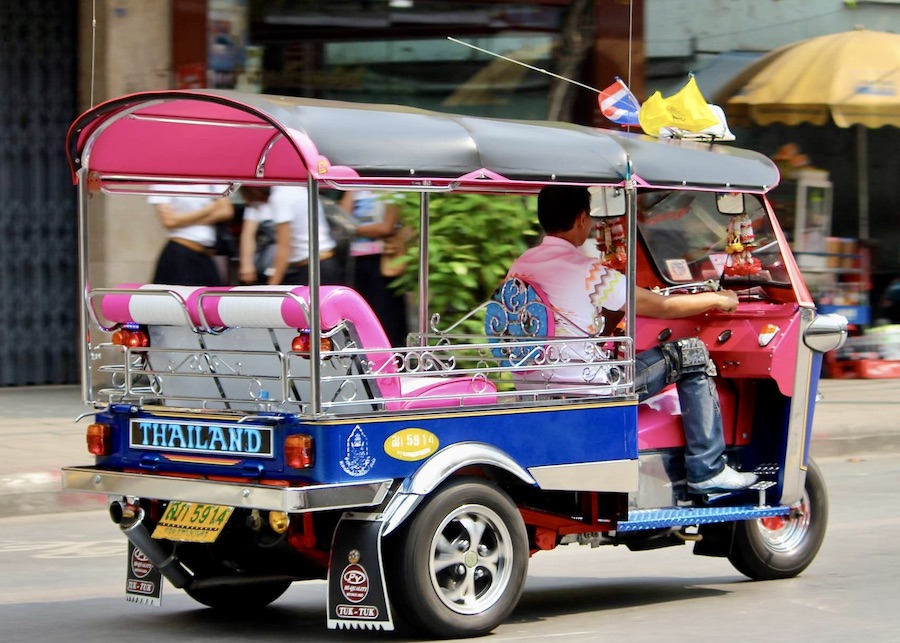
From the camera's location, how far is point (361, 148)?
528 centimetres

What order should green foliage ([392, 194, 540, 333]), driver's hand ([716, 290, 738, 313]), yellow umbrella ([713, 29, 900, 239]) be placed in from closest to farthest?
driver's hand ([716, 290, 738, 313]) → green foliage ([392, 194, 540, 333]) → yellow umbrella ([713, 29, 900, 239])

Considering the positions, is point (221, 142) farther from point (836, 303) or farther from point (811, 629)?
point (836, 303)

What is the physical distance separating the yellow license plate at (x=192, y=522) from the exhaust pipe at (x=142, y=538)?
0.05m

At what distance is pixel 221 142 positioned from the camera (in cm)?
629

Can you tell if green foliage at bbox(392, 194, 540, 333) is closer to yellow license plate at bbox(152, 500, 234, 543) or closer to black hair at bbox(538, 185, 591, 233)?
black hair at bbox(538, 185, 591, 233)

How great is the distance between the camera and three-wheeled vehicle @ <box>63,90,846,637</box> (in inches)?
212

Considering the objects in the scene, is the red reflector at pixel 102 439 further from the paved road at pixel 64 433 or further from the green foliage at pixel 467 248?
the green foliage at pixel 467 248

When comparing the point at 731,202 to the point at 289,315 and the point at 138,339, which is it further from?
the point at 138,339

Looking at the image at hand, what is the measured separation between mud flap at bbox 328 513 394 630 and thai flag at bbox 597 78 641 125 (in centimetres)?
233

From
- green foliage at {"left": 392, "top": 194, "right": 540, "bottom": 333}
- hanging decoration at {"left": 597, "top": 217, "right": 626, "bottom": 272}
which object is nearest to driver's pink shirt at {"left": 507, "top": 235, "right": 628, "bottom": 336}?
hanging decoration at {"left": 597, "top": 217, "right": 626, "bottom": 272}

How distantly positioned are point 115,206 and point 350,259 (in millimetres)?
2598

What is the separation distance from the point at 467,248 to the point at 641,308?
13.5ft

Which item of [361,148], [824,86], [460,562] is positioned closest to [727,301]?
[460,562]

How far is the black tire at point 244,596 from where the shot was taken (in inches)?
252
